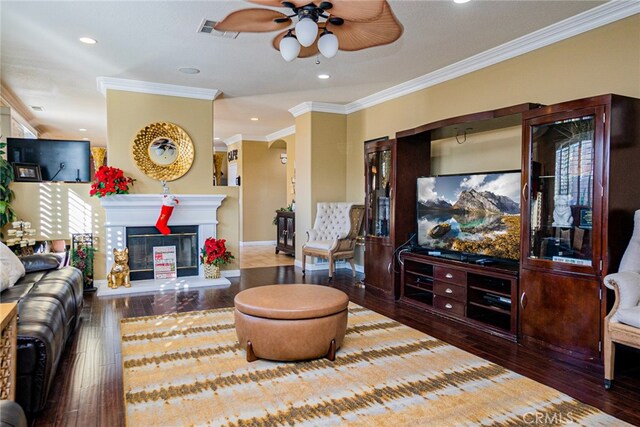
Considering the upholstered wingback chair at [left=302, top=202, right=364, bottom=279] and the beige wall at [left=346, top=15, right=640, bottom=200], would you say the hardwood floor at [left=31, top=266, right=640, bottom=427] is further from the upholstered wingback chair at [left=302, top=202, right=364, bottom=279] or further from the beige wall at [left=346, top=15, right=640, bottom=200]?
the beige wall at [left=346, top=15, right=640, bottom=200]

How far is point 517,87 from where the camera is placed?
4023mm

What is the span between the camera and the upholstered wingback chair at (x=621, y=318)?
96.1 inches

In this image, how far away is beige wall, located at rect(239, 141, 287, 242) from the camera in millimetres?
10109

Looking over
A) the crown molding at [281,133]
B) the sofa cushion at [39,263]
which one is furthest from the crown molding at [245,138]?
the sofa cushion at [39,263]

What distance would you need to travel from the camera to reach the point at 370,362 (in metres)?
2.93

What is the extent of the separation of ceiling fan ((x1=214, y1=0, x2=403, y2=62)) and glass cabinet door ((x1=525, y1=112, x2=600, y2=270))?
4.81ft

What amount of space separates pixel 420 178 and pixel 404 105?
1420 mm

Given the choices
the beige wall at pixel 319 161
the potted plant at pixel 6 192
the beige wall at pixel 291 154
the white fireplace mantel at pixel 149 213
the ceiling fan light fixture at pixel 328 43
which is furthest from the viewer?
the beige wall at pixel 291 154

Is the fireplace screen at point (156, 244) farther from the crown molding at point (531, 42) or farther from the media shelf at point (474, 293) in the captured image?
the crown molding at point (531, 42)

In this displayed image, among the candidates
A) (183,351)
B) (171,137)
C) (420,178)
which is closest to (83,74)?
(171,137)

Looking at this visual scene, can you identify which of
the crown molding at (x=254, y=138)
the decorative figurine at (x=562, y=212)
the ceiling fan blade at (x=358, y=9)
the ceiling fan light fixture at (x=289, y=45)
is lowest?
the decorative figurine at (x=562, y=212)

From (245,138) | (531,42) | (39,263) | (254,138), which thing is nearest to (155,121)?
(39,263)

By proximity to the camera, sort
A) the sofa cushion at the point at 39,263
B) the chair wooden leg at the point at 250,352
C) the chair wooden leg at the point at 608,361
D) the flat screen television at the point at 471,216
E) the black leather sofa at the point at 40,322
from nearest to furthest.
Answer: the black leather sofa at the point at 40,322 < the chair wooden leg at the point at 608,361 < the chair wooden leg at the point at 250,352 < the flat screen television at the point at 471,216 < the sofa cushion at the point at 39,263

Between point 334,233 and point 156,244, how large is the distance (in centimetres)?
267
